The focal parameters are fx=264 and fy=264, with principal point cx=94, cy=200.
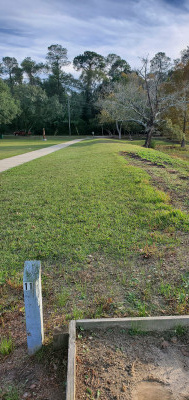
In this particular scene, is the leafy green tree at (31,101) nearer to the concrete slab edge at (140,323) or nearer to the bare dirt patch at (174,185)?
the bare dirt patch at (174,185)

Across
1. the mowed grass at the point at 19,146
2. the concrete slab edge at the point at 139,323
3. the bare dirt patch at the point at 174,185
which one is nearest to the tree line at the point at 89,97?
the mowed grass at the point at 19,146

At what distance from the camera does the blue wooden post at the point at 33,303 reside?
1797mm

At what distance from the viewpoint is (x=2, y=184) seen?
285 inches

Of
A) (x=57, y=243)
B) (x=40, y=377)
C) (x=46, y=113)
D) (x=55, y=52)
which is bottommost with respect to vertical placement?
(x=40, y=377)

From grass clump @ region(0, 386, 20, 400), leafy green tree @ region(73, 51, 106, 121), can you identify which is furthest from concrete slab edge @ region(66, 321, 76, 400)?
leafy green tree @ region(73, 51, 106, 121)

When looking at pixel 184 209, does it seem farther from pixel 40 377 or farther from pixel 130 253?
pixel 40 377

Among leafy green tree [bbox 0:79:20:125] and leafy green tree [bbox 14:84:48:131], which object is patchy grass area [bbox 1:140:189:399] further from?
leafy green tree [bbox 14:84:48:131]

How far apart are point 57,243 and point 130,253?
41.0 inches

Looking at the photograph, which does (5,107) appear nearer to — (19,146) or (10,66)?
(19,146)

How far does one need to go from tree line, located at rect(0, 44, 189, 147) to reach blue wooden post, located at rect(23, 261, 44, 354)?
73.1 feet

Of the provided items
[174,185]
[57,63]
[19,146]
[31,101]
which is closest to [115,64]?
[57,63]

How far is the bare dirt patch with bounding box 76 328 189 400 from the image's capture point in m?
1.67

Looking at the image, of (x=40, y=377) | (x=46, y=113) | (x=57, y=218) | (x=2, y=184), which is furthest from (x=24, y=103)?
(x=40, y=377)

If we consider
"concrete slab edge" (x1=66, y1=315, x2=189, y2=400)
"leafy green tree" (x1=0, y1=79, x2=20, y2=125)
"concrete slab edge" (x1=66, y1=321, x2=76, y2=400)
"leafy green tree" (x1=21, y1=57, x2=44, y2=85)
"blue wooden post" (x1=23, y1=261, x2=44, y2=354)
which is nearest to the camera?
"concrete slab edge" (x1=66, y1=321, x2=76, y2=400)
